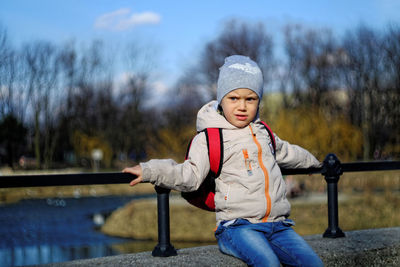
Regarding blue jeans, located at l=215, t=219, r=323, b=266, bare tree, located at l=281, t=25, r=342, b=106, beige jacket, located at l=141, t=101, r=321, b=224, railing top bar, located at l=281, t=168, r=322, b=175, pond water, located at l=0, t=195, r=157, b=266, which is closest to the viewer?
blue jeans, located at l=215, t=219, r=323, b=266

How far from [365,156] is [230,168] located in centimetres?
3213

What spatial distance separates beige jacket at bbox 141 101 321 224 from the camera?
259 centimetres

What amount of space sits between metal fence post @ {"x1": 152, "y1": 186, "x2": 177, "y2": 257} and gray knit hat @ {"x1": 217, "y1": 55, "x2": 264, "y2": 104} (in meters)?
0.67

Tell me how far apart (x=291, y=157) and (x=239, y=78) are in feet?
2.14

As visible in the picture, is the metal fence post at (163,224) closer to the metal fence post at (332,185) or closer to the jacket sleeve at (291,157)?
the jacket sleeve at (291,157)

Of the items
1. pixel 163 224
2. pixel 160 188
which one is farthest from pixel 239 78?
pixel 163 224

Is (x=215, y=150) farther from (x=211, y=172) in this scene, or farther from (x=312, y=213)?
(x=312, y=213)

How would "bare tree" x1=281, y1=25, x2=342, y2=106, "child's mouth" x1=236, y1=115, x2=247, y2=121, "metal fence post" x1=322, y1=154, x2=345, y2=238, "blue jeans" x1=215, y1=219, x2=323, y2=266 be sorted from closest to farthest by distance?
1. "blue jeans" x1=215, y1=219, x2=323, y2=266
2. "child's mouth" x1=236, y1=115, x2=247, y2=121
3. "metal fence post" x1=322, y1=154, x2=345, y2=238
4. "bare tree" x1=281, y1=25, x2=342, y2=106

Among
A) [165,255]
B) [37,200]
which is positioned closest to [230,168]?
[165,255]

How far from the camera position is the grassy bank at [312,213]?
55.4ft

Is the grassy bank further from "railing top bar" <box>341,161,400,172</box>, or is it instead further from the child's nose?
the child's nose

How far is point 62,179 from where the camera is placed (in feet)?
8.24

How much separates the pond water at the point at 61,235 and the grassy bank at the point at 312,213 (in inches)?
49.5

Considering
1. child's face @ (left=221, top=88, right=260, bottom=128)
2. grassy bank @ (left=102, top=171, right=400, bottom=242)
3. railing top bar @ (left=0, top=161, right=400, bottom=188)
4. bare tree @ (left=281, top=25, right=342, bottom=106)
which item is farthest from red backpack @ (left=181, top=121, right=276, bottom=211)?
bare tree @ (left=281, top=25, right=342, bottom=106)
